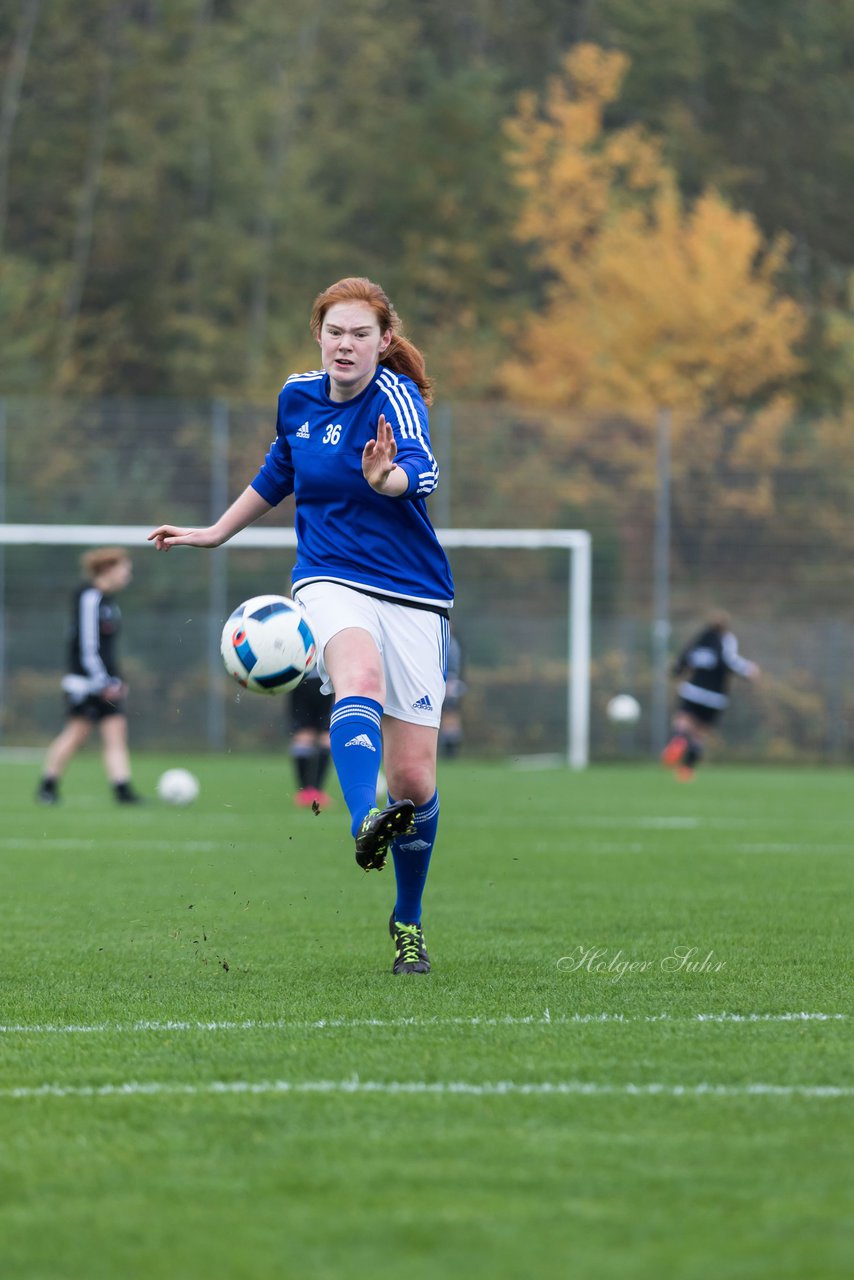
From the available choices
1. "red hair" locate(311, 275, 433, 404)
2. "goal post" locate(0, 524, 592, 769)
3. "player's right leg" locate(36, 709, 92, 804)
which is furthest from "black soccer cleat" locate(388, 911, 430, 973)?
"goal post" locate(0, 524, 592, 769)

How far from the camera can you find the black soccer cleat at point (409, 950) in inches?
243

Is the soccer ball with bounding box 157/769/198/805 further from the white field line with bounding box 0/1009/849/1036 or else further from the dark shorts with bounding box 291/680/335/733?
the white field line with bounding box 0/1009/849/1036

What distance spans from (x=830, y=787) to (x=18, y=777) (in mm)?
8235

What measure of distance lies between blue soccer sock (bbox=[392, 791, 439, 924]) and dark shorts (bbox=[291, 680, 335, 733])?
832cm

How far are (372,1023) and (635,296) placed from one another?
35.5 m

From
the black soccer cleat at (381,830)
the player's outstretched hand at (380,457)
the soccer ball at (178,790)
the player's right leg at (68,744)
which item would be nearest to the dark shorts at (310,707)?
the soccer ball at (178,790)

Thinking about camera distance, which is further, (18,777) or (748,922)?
(18,777)

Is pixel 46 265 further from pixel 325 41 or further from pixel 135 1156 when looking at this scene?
pixel 135 1156

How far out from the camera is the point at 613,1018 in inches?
203

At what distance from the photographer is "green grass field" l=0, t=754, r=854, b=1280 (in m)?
3.12

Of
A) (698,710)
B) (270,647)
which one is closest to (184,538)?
(270,647)

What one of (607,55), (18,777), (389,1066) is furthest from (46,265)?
(389,1066)

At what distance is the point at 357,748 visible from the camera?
5781 mm

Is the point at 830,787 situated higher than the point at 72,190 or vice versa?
the point at 72,190
